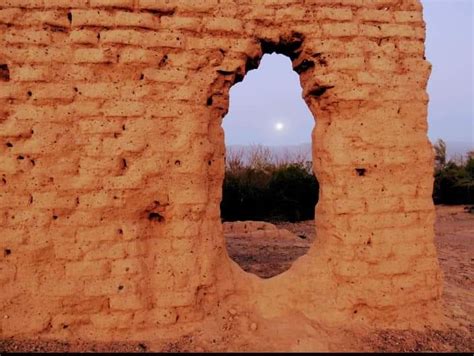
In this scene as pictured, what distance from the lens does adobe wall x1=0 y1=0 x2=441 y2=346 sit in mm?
2795

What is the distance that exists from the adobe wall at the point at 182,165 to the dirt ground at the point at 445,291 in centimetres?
11

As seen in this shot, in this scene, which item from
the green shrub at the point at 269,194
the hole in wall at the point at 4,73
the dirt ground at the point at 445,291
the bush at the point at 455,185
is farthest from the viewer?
the bush at the point at 455,185

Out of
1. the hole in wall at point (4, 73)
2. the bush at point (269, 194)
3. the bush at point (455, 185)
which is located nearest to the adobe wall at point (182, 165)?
the hole in wall at point (4, 73)

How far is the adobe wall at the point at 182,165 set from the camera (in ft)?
9.17

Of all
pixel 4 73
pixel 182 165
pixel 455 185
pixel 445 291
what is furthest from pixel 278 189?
pixel 4 73

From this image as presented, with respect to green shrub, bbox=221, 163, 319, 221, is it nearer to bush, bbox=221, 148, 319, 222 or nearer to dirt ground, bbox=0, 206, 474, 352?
bush, bbox=221, 148, 319, 222

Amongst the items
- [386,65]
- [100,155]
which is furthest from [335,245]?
[100,155]

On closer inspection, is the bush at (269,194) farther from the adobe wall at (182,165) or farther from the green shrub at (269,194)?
the adobe wall at (182,165)

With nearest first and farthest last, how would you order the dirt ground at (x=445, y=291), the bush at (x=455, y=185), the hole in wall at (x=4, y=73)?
the dirt ground at (x=445, y=291) → the hole in wall at (x=4, y=73) → the bush at (x=455, y=185)

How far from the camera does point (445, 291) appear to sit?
407 centimetres

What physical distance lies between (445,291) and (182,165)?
3.07 meters

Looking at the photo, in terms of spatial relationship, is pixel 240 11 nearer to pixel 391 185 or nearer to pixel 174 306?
pixel 391 185

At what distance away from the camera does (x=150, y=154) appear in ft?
9.50

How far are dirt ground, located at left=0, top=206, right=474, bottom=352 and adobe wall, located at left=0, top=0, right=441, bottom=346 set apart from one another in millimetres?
111
